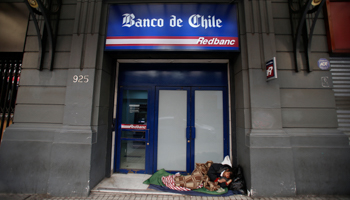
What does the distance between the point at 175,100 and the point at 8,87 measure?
5053 millimetres

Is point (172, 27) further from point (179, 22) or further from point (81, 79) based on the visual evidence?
point (81, 79)

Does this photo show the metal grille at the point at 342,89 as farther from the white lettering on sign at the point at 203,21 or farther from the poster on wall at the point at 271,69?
the white lettering on sign at the point at 203,21

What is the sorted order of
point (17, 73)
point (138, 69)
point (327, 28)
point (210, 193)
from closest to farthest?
point (210, 193) → point (327, 28) → point (17, 73) → point (138, 69)

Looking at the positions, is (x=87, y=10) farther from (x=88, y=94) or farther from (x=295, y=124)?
(x=295, y=124)

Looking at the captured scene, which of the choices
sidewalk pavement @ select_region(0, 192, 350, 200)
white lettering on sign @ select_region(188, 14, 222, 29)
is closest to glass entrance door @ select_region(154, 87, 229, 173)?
sidewalk pavement @ select_region(0, 192, 350, 200)

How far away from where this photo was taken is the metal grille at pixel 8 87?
14.0 feet

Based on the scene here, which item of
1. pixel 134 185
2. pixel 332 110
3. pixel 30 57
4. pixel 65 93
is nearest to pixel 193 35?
pixel 65 93

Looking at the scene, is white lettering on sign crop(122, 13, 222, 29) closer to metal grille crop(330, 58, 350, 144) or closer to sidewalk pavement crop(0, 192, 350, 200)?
metal grille crop(330, 58, 350, 144)

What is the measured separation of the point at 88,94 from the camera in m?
3.68

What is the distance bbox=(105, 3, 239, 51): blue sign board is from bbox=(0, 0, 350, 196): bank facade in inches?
1.1

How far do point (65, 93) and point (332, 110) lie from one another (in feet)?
22.9

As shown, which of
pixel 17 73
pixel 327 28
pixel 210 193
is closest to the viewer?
pixel 210 193

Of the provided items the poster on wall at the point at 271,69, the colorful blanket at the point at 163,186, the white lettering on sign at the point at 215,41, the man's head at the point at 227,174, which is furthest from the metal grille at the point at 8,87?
the poster on wall at the point at 271,69

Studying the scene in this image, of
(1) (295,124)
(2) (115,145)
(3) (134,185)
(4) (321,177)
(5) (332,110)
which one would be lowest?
(3) (134,185)
